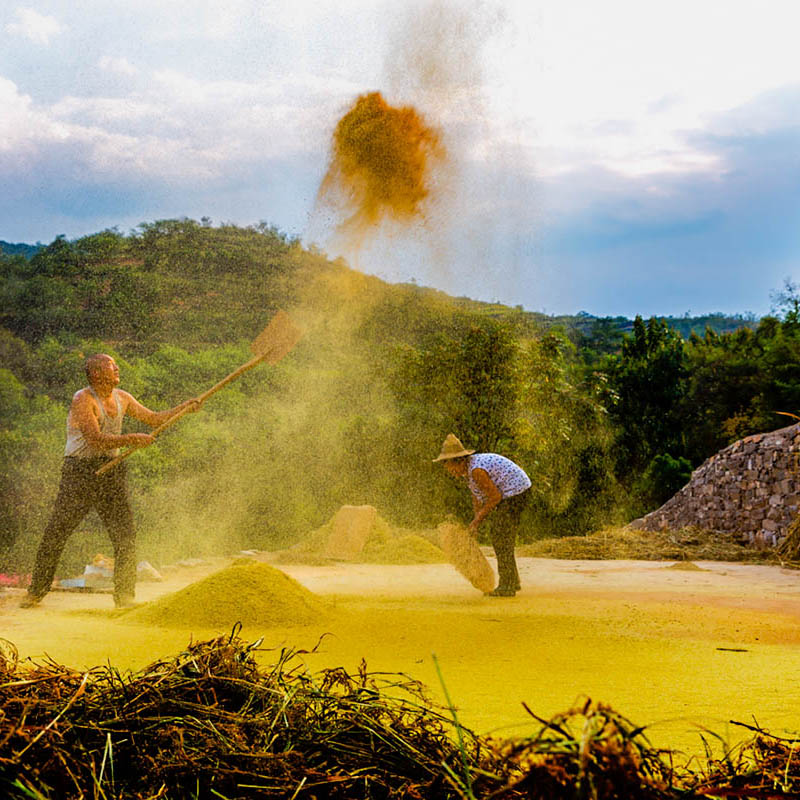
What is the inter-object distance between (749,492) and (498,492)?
7.81 metres

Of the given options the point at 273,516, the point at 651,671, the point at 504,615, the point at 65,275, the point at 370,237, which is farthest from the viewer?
the point at 65,275

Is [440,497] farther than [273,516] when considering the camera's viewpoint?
Yes

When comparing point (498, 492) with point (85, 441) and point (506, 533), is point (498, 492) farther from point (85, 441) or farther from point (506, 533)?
point (85, 441)

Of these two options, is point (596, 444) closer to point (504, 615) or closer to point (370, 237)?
point (370, 237)

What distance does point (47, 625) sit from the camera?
5215 mm

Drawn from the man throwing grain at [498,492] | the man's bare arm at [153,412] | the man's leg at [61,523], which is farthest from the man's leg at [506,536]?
the man's leg at [61,523]

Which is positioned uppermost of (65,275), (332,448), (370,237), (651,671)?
(65,275)

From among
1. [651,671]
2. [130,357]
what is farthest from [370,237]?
[130,357]

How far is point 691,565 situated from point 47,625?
286 inches

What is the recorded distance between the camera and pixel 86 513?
6.11 meters

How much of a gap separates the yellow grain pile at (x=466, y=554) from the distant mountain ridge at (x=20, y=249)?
25.8 m

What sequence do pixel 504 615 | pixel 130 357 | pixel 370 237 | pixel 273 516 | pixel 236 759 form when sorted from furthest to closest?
pixel 130 357
pixel 273 516
pixel 370 237
pixel 504 615
pixel 236 759

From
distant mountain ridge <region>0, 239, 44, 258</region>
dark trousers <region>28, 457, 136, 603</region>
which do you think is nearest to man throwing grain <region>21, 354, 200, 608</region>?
dark trousers <region>28, 457, 136, 603</region>

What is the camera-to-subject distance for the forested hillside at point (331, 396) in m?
14.7
